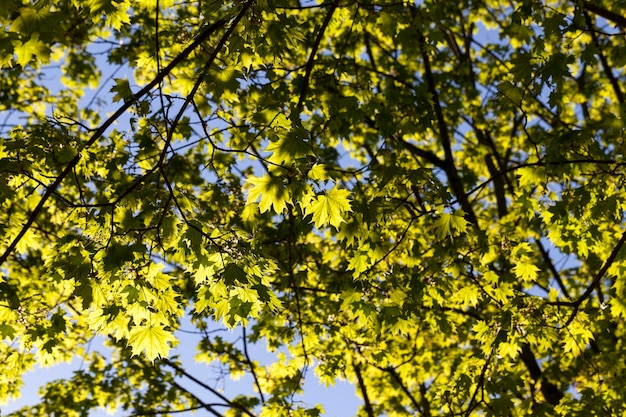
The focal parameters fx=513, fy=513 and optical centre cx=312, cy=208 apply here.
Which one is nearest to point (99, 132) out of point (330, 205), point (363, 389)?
point (330, 205)

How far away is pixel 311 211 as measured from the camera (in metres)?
3.42

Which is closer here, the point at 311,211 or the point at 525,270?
→ the point at 311,211

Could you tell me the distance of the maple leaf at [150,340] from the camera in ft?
11.3

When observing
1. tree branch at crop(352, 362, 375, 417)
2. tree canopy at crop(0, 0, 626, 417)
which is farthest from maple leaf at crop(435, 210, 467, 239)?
tree branch at crop(352, 362, 375, 417)

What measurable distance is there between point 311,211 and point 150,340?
1.39m

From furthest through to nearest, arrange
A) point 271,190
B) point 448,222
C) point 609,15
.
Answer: point 609,15 → point 448,222 → point 271,190

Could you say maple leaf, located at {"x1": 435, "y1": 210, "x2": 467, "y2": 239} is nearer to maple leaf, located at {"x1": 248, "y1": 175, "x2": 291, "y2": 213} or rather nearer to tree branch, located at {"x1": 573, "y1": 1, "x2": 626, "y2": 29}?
maple leaf, located at {"x1": 248, "y1": 175, "x2": 291, "y2": 213}

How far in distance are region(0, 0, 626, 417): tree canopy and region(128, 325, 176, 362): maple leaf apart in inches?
0.7

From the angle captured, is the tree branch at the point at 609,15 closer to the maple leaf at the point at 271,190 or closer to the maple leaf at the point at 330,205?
the maple leaf at the point at 330,205

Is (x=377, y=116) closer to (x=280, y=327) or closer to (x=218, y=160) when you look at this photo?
(x=218, y=160)

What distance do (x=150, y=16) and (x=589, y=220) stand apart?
7.53 m

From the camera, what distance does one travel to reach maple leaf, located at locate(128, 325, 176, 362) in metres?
3.43

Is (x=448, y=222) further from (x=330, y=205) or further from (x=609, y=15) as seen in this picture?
(x=609, y=15)

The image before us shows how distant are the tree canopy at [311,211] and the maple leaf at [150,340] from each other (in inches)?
0.7
